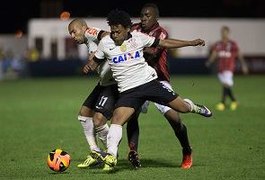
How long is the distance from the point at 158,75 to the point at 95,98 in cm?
104

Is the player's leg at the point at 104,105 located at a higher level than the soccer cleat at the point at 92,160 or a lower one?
higher

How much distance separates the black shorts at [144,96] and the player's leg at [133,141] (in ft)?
1.97

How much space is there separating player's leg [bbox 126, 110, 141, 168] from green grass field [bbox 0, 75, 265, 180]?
182 millimetres

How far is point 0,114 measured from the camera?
21.3 meters

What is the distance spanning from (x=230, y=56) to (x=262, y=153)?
11288mm

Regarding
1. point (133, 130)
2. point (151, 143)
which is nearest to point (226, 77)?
point (151, 143)

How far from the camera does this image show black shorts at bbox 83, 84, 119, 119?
11.1 meters

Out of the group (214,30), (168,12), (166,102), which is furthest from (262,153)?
(168,12)

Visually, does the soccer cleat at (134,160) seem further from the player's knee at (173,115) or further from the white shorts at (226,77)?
the white shorts at (226,77)

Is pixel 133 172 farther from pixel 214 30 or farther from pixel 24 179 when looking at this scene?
pixel 214 30

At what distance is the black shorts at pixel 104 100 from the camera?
11078 mm

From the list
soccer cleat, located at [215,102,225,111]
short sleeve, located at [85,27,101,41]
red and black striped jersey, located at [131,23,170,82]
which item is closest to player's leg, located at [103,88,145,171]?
red and black striped jersey, located at [131,23,170,82]

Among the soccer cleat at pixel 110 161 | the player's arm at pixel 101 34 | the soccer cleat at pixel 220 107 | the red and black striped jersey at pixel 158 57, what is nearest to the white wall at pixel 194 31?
the soccer cleat at pixel 220 107

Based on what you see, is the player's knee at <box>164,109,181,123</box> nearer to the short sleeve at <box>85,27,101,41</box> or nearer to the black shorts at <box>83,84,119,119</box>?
the black shorts at <box>83,84,119,119</box>
